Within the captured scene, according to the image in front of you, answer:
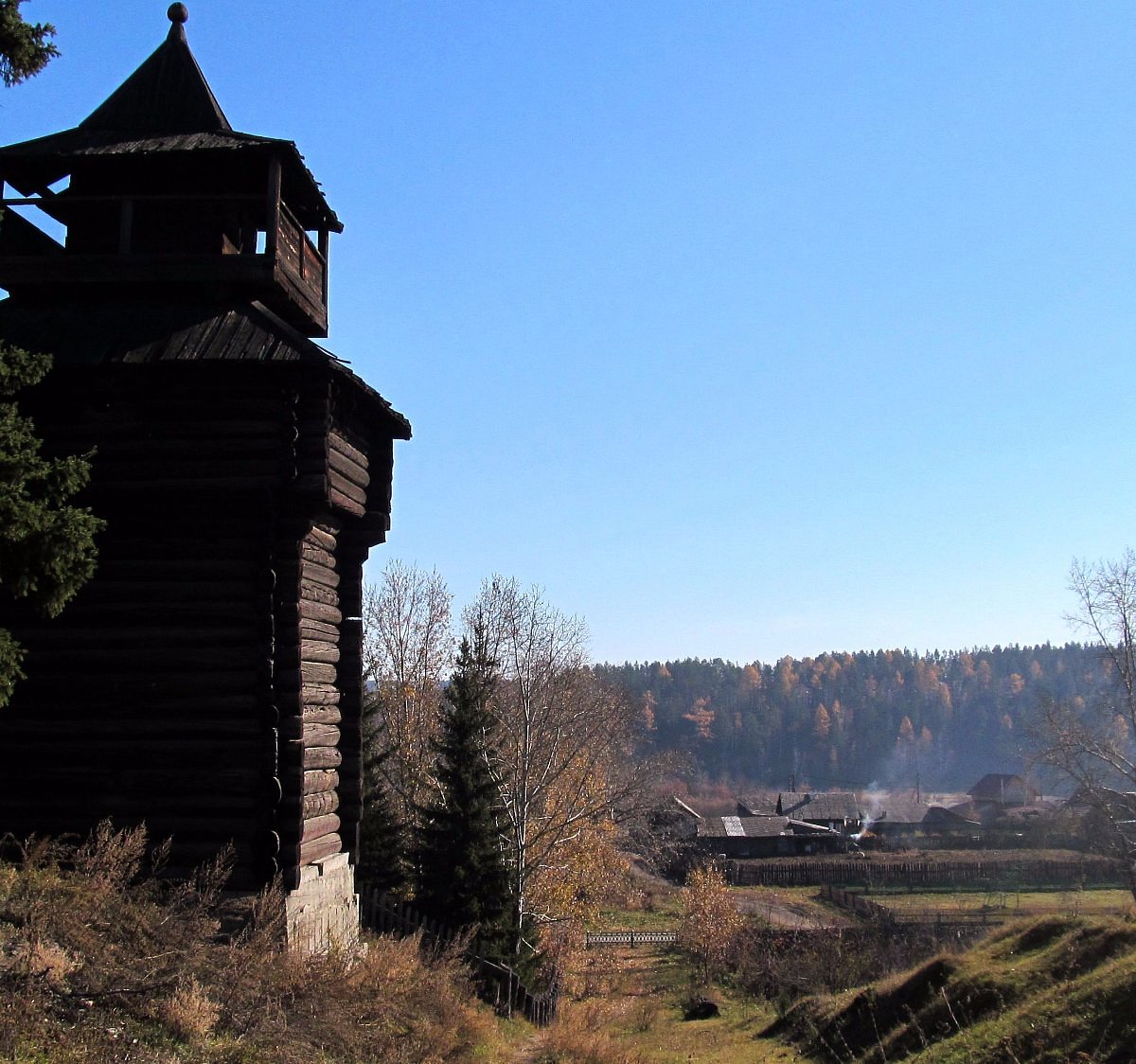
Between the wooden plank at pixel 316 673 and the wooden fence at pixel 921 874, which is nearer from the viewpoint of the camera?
the wooden plank at pixel 316 673

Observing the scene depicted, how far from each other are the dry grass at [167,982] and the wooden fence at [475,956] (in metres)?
5.67

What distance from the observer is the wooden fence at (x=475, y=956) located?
19984 millimetres

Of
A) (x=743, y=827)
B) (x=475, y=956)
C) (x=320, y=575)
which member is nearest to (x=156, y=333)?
(x=320, y=575)

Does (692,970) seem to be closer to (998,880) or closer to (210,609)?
(210,609)

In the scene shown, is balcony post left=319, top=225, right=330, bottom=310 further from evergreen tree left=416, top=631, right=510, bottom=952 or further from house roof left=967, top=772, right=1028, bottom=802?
house roof left=967, top=772, right=1028, bottom=802

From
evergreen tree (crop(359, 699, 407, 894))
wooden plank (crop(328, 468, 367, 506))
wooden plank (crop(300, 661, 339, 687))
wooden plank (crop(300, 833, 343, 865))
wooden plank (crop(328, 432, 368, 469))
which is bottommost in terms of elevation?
evergreen tree (crop(359, 699, 407, 894))

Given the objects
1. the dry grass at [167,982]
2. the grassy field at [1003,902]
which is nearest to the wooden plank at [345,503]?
the dry grass at [167,982]

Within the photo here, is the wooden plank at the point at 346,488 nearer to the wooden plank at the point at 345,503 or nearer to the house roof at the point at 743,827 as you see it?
the wooden plank at the point at 345,503

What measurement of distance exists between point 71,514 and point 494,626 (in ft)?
84.3

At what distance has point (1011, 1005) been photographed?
54.0 feet

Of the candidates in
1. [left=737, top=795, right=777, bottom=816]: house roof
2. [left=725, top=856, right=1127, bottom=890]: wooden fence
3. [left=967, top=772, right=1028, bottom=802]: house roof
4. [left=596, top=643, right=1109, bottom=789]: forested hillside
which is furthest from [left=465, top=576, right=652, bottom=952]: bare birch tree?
[left=596, top=643, right=1109, bottom=789]: forested hillside

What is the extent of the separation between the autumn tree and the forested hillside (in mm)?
109080

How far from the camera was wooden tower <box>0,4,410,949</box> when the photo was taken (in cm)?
1327

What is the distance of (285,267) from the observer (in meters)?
14.7
